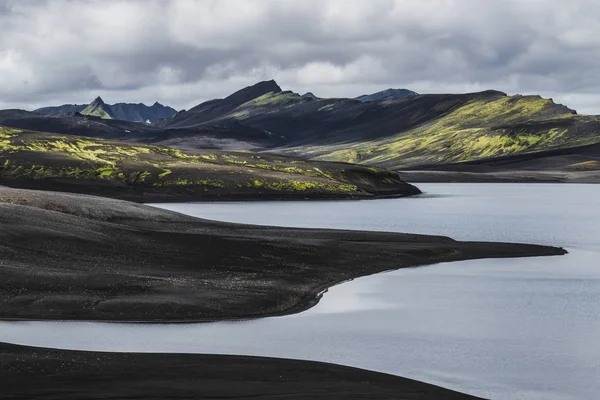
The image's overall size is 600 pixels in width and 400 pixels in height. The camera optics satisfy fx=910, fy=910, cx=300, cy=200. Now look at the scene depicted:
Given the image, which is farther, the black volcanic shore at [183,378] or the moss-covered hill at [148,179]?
the moss-covered hill at [148,179]

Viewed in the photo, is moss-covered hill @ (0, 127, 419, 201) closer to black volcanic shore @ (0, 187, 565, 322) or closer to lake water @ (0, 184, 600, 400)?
black volcanic shore @ (0, 187, 565, 322)

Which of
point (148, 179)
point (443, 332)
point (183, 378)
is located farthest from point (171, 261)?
point (148, 179)

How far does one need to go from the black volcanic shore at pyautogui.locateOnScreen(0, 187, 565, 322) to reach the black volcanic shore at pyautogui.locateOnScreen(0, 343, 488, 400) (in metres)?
8.71

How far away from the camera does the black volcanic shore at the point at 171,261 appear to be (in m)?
43.5

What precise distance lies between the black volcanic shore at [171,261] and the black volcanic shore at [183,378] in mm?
8705

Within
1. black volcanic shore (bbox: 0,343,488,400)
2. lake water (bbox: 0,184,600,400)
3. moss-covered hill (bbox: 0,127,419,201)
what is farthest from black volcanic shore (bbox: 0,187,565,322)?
moss-covered hill (bbox: 0,127,419,201)

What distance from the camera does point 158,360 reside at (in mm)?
33406

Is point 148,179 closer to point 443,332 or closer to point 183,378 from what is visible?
point 443,332

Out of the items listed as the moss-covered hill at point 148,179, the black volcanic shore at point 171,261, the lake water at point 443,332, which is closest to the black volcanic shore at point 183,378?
the lake water at point 443,332

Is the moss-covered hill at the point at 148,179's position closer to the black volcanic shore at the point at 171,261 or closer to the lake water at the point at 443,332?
the black volcanic shore at the point at 171,261

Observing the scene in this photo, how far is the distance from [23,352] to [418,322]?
1922cm

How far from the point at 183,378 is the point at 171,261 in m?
27.7

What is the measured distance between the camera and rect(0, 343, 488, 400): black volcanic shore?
28.3 meters

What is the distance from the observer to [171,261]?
57.8 metres
